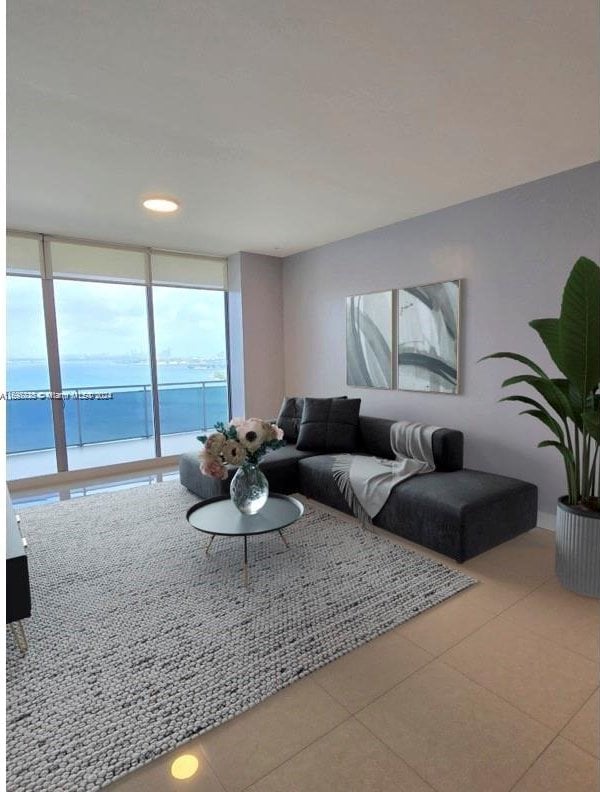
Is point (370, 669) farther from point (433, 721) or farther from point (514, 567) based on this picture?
point (514, 567)

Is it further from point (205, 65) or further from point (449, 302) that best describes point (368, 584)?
point (205, 65)

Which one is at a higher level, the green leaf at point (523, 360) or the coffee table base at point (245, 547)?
the green leaf at point (523, 360)

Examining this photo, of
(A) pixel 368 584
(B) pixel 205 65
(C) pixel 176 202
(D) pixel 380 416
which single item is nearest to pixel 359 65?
(B) pixel 205 65

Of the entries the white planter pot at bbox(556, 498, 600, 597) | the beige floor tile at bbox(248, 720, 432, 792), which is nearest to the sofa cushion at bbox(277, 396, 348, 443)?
the white planter pot at bbox(556, 498, 600, 597)

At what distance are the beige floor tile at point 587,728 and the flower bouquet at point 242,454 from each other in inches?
72.2

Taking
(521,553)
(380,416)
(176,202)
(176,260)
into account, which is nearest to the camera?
(521,553)

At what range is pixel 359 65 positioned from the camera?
1894 millimetres

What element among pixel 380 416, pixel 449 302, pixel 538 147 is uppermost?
pixel 538 147

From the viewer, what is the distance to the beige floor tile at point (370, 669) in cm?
174

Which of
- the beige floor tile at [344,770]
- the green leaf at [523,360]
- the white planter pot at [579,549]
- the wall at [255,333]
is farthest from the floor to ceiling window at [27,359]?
the white planter pot at [579,549]

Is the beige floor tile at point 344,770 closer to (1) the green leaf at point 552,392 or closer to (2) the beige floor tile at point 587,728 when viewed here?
(2) the beige floor tile at point 587,728

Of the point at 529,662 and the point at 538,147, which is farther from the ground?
the point at 538,147

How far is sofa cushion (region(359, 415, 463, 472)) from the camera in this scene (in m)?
3.45

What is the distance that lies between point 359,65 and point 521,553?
9.63 ft
